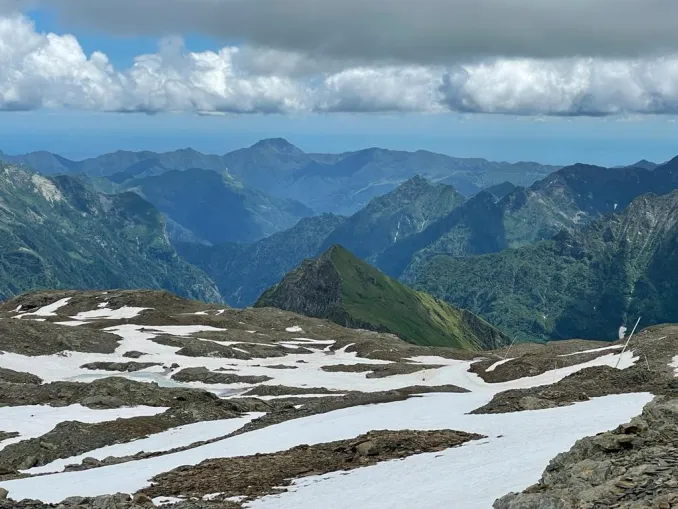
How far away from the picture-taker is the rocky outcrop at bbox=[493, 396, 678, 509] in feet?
58.5

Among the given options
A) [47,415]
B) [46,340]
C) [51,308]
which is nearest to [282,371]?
[46,340]

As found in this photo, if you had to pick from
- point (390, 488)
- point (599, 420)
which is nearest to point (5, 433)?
point (390, 488)

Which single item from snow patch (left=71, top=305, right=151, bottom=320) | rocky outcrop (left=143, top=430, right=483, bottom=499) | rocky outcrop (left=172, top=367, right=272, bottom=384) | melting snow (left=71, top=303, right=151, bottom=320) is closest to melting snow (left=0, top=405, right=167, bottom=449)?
rocky outcrop (left=143, top=430, right=483, bottom=499)

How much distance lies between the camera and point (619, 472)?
19859 mm

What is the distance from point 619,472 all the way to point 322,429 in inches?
924

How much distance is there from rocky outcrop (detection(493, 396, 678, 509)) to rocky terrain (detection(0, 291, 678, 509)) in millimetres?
56

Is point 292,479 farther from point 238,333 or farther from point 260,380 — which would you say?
point 238,333

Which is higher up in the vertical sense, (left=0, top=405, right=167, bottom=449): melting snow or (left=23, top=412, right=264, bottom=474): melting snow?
(left=23, top=412, right=264, bottom=474): melting snow

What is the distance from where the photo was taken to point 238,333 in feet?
408

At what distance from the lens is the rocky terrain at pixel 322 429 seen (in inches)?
926

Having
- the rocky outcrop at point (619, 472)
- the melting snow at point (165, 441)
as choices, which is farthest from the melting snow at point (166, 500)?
the melting snow at point (165, 441)

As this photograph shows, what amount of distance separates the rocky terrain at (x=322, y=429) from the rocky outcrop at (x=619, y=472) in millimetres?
56

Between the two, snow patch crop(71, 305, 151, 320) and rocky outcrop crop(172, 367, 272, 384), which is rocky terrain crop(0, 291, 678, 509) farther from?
snow patch crop(71, 305, 151, 320)

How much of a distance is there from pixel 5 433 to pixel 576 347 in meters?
73.5
